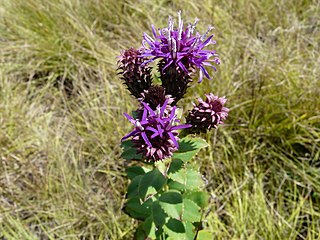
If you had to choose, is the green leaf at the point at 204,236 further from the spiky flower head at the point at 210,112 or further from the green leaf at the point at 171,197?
the spiky flower head at the point at 210,112

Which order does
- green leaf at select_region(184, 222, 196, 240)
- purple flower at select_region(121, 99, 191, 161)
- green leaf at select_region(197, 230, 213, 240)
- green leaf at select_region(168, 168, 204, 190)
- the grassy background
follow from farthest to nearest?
the grassy background
green leaf at select_region(197, 230, 213, 240)
green leaf at select_region(184, 222, 196, 240)
green leaf at select_region(168, 168, 204, 190)
purple flower at select_region(121, 99, 191, 161)

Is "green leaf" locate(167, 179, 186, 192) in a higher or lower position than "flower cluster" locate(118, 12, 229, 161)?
lower

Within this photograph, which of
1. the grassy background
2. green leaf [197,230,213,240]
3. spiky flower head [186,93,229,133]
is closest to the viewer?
spiky flower head [186,93,229,133]

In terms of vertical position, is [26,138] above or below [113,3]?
below

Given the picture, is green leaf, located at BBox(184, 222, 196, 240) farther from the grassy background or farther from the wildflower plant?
the grassy background

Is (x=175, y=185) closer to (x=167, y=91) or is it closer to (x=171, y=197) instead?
(x=171, y=197)

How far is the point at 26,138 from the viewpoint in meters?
2.18

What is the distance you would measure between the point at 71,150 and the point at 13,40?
108 cm

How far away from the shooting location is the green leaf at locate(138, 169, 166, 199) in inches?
47.4

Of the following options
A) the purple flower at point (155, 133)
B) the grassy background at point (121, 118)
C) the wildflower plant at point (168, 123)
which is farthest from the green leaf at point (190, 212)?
the grassy background at point (121, 118)

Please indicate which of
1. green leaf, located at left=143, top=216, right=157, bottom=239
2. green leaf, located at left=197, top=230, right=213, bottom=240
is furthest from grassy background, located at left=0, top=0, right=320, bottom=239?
green leaf, located at left=143, top=216, right=157, bottom=239

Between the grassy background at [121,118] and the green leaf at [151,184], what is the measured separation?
2.13 feet

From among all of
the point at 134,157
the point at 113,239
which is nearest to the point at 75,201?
the point at 113,239

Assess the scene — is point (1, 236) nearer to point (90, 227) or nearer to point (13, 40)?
point (90, 227)
